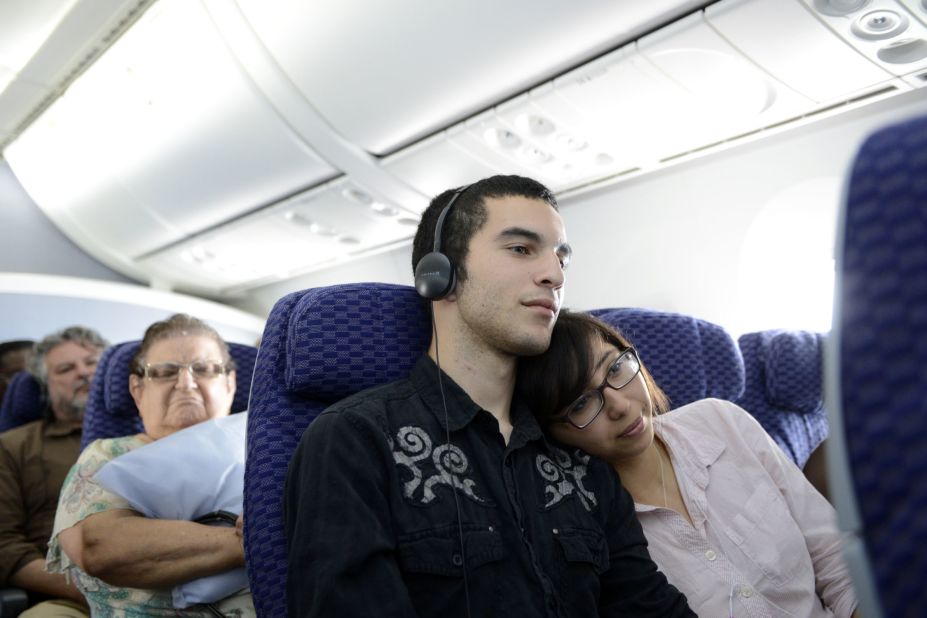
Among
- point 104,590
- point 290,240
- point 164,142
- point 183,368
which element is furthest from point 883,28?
point 290,240

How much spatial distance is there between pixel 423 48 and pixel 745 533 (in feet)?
9.11

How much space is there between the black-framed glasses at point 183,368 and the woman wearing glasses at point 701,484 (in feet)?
4.12

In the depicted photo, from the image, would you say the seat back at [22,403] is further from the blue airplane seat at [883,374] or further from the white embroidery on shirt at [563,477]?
the blue airplane seat at [883,374]

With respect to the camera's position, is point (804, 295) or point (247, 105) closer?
point (804, 295)

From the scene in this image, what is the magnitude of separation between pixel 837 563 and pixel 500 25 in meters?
2.61

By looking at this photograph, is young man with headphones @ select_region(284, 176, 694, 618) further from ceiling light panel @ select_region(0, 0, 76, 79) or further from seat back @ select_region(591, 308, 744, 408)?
ceiling light panel @ select_region(0, 0, 76, 79)

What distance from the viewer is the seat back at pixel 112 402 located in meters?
2.47

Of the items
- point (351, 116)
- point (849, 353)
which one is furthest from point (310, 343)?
point (351, 116)

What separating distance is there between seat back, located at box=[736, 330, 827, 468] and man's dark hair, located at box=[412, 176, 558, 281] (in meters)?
1.78

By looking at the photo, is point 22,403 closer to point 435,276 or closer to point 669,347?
point 435,276

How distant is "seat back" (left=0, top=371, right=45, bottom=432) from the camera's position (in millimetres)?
3463

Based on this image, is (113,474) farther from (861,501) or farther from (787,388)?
(787,388)

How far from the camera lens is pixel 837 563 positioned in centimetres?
164

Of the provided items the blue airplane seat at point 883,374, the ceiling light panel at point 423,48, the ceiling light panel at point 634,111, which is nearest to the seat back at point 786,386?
the ceiling light panel at point 634,111
